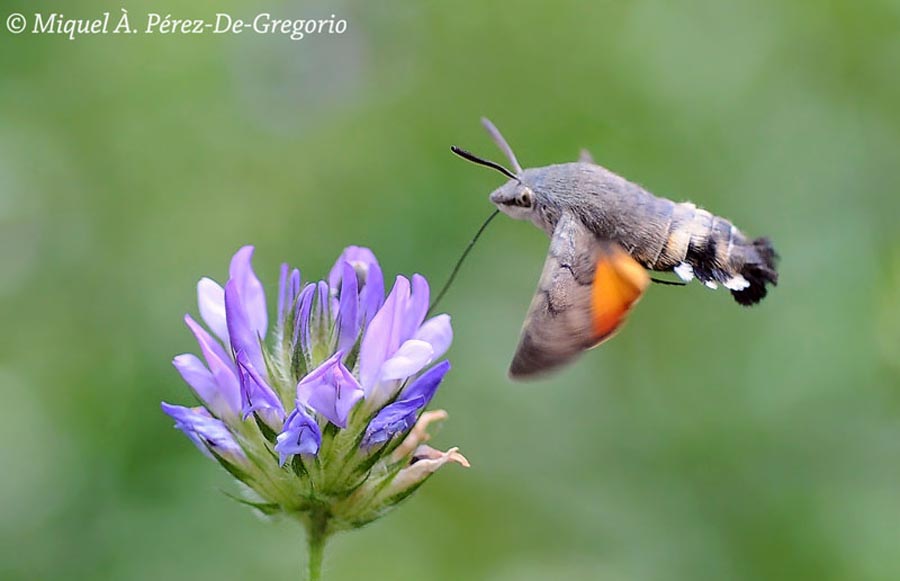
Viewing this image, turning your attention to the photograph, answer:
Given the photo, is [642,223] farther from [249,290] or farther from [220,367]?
[220,367]

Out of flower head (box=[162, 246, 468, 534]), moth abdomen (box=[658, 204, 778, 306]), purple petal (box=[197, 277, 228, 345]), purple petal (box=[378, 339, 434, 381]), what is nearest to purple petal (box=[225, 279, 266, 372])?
flower head (box=[162, 246, 468, 534])

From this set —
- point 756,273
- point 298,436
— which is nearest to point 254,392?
point 298,436

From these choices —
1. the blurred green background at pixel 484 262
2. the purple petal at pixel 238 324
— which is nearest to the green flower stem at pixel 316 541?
the purple petal at pixel 238 324

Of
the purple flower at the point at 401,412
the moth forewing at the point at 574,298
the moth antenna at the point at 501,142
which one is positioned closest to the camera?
the moth forewing at the point at 574,298

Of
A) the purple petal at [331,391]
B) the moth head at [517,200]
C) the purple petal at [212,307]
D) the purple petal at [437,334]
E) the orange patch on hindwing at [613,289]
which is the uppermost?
the moth head at [517,200]

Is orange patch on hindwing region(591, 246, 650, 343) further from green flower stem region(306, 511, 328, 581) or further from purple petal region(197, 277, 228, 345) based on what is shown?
purple petal region(197, 277, 228, 345)

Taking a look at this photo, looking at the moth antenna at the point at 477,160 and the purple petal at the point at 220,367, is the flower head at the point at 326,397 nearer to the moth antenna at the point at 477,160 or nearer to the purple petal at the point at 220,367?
the purple petal at the point at 220,367
